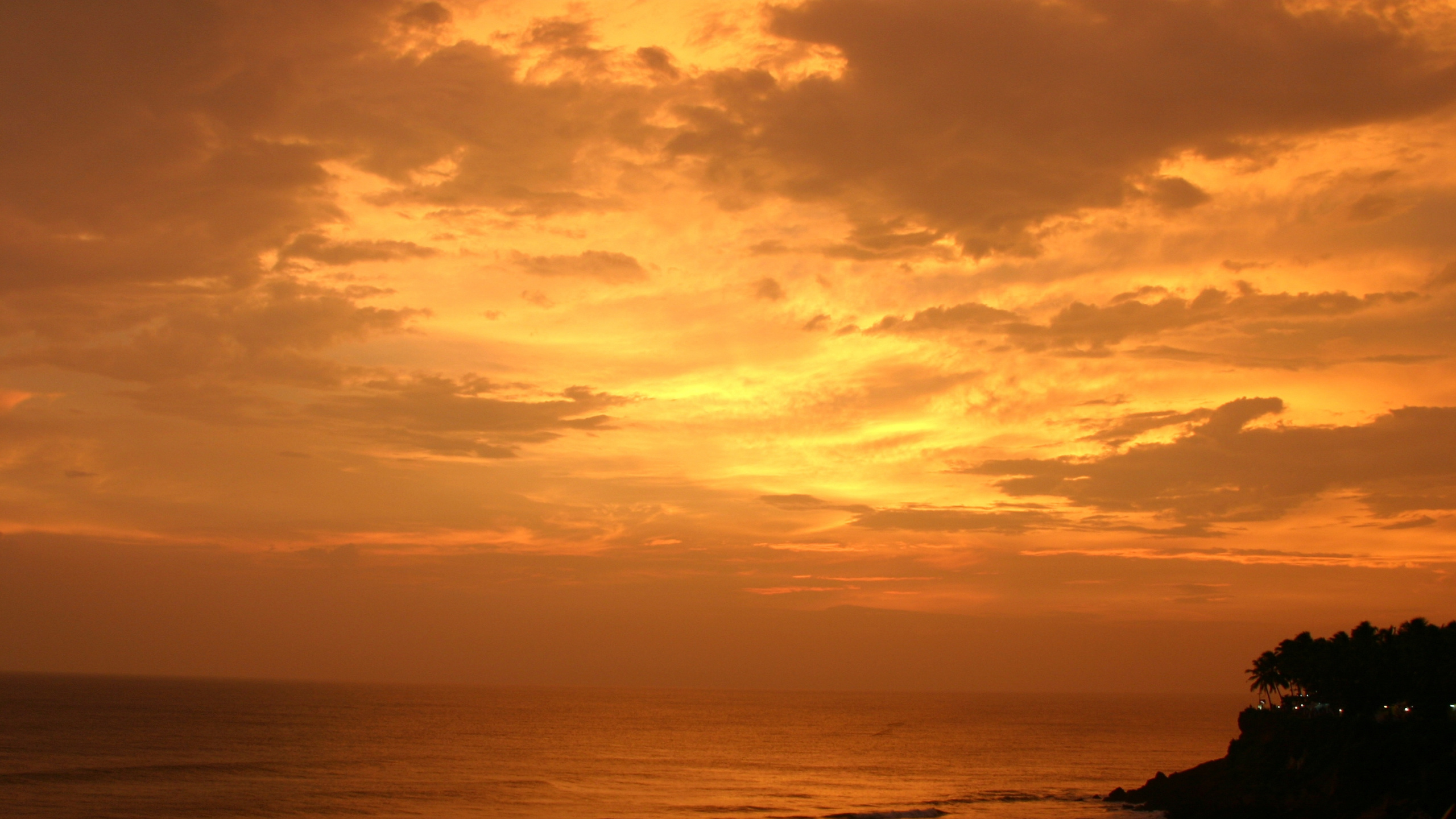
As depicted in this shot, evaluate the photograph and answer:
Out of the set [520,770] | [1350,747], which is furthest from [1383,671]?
[520,770]

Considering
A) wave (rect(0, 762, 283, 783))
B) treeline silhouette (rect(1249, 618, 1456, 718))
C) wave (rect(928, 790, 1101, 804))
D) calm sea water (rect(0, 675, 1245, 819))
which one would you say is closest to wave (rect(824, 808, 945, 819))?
calm sea water (rect(0, 675, 1245, 819))

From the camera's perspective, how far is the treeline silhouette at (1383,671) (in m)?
69.8

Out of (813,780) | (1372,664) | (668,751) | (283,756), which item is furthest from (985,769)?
(283,756)

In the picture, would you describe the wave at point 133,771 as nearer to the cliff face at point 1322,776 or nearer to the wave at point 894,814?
the wave at point 894,814

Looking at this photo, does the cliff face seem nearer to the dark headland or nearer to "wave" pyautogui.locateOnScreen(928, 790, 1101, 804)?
the dark headland

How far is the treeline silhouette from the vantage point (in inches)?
2749

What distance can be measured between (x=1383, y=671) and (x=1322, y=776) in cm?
1299

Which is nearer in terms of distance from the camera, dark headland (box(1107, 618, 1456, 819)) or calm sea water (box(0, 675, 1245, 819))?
dark headland (box(1107, 618, 1456, 819))

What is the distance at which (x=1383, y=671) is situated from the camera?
246ft

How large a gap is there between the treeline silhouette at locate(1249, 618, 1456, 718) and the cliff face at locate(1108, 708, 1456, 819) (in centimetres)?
287

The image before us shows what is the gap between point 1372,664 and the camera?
7625 cm

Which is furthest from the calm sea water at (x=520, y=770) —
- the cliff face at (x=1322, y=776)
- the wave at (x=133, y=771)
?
the cliff face at (x=1322, y=776)

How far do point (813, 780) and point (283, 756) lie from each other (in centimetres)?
6148

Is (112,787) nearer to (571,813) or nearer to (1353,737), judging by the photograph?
(571,813)
